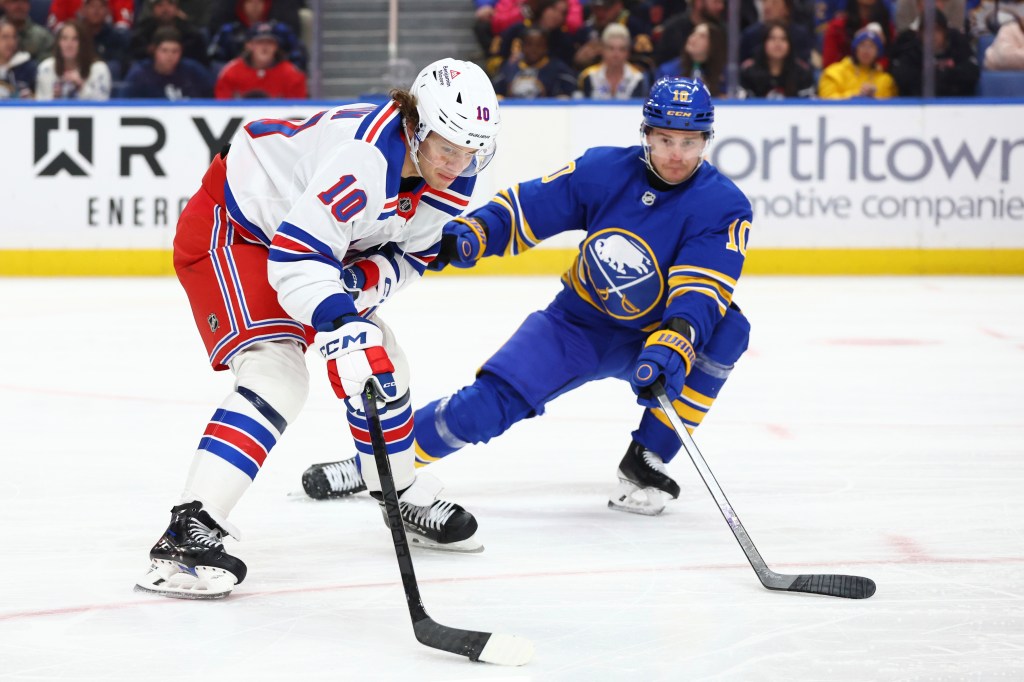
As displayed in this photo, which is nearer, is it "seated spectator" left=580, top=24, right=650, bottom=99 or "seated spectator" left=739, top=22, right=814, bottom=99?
"seated spectator" left=739, top=22, right=814, bottom=99

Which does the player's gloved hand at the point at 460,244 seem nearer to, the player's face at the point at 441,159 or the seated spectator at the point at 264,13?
the player's face at the point at 441,159

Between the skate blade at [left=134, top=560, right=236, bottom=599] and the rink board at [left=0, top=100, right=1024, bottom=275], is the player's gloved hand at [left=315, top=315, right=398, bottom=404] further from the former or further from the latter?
the rink board at [left=0, top=100, right=1024, bottom=275]

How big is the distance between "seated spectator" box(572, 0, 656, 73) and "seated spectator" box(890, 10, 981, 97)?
154cm

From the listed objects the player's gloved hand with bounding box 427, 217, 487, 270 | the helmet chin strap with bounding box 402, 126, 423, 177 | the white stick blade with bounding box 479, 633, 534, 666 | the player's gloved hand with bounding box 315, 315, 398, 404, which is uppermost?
the helmet chin strap with bounding box 402, 126, 423, 177

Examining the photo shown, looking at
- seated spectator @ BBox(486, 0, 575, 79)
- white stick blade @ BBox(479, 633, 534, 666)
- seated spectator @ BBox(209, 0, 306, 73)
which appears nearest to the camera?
white stick blade @ BBox(479, 633, 534, 666)

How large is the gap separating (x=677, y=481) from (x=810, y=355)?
2230mm

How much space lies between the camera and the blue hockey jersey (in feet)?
10.2

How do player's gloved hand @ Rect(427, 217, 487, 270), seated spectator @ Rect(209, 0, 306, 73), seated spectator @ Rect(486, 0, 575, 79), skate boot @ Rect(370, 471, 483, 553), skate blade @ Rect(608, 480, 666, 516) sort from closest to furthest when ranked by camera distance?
skate boot @ Rect(370, 471, 483, 553) → player's gloved hand @ Rect(427, 217, 487, 270) → skate blade @ Rect(608, 480, 666, 516) → seated spectator @ Rect(209, 0, 306, 73) → seated spectator @ Rect(486, 0, 575, 79)

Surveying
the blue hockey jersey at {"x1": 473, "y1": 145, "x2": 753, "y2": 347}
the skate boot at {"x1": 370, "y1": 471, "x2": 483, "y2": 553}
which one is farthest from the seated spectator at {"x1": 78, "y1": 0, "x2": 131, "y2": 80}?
the skate boot at {"x1": 370, "y1": 471, "x2": 483, "y2": 553}

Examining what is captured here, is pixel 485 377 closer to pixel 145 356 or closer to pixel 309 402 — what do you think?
pixel 309 402

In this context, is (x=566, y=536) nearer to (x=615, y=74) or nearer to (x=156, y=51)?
(x=615, y=74)

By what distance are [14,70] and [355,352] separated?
7221 millimetres

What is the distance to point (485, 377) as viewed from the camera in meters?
3.18

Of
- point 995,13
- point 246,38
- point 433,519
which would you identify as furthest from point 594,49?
point 433,519
